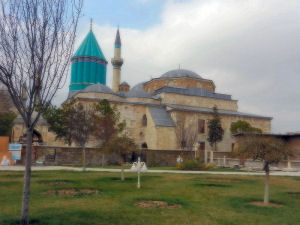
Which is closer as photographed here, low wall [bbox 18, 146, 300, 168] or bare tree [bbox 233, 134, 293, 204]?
bare tree [bbox 233, 134, 293, 204]

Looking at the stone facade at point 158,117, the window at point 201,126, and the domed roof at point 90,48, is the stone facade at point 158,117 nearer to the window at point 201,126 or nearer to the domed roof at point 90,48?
the window at point 201,126

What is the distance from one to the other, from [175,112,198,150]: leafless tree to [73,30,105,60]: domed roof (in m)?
21.4

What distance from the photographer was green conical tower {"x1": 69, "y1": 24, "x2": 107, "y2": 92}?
46.8 meters

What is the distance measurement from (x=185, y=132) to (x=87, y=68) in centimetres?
2269

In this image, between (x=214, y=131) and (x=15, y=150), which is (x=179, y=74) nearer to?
(x=214, y=131)

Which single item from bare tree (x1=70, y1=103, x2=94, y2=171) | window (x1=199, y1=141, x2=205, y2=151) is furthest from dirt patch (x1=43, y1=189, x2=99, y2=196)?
window (x1=199, y1=141, x2=205, y2=151)

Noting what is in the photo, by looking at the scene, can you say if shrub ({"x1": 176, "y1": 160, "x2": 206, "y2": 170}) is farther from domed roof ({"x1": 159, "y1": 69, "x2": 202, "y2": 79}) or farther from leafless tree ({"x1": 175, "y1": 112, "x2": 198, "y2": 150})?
domed roof ({"x1": 159, "y1": 69, "x2": 202, "y2": 79})

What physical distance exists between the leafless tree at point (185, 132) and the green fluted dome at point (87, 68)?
59.8ft

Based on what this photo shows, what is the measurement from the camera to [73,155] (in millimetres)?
23188

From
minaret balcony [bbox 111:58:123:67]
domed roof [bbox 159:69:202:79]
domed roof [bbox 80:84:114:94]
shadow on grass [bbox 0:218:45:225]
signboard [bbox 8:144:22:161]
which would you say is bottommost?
shadow on grass [bbox 0:218:45:225]

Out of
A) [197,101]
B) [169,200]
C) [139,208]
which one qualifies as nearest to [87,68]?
[197,101]

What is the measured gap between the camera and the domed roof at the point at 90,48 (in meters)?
47.7

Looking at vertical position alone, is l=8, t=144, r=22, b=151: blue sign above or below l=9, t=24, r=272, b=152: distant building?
below

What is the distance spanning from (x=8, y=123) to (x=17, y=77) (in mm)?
33983
